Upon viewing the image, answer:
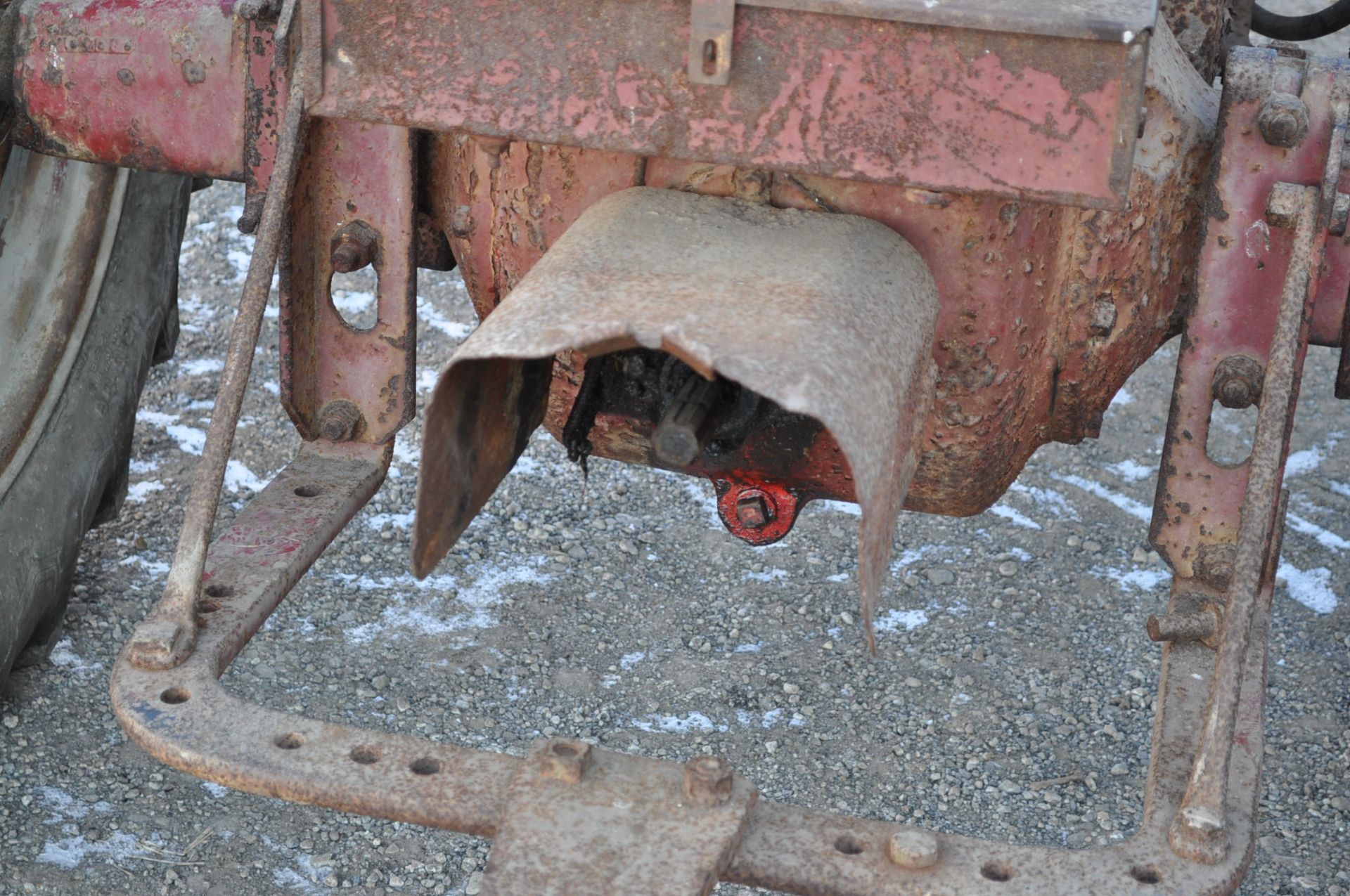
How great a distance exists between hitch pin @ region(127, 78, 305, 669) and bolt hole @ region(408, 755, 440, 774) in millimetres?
301

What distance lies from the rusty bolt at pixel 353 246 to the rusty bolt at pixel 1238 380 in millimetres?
1028

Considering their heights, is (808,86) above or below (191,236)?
above

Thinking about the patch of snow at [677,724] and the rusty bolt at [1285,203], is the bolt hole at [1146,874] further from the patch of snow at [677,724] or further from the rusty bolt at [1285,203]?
the patch of snow at [677,724]

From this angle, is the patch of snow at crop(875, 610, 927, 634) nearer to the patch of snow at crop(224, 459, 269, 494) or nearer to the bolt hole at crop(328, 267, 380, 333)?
the patch of snow at crop(224, 459, 269, 494)

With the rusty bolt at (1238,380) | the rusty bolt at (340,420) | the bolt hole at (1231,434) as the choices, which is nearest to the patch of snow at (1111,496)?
the bolt hole at (1231,434)

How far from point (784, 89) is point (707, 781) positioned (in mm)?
673

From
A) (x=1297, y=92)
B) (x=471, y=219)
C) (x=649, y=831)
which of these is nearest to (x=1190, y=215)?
(x=1297, y=92)

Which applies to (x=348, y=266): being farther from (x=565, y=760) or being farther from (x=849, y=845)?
(x=849, y=845)

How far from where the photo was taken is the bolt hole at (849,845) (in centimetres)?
137

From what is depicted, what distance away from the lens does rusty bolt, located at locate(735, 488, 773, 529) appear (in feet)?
6.15

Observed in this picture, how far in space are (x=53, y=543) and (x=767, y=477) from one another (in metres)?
1.13

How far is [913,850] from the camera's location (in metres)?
1.34

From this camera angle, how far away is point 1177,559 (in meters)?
1.81

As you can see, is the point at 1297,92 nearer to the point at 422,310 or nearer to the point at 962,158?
the point at 962,158
